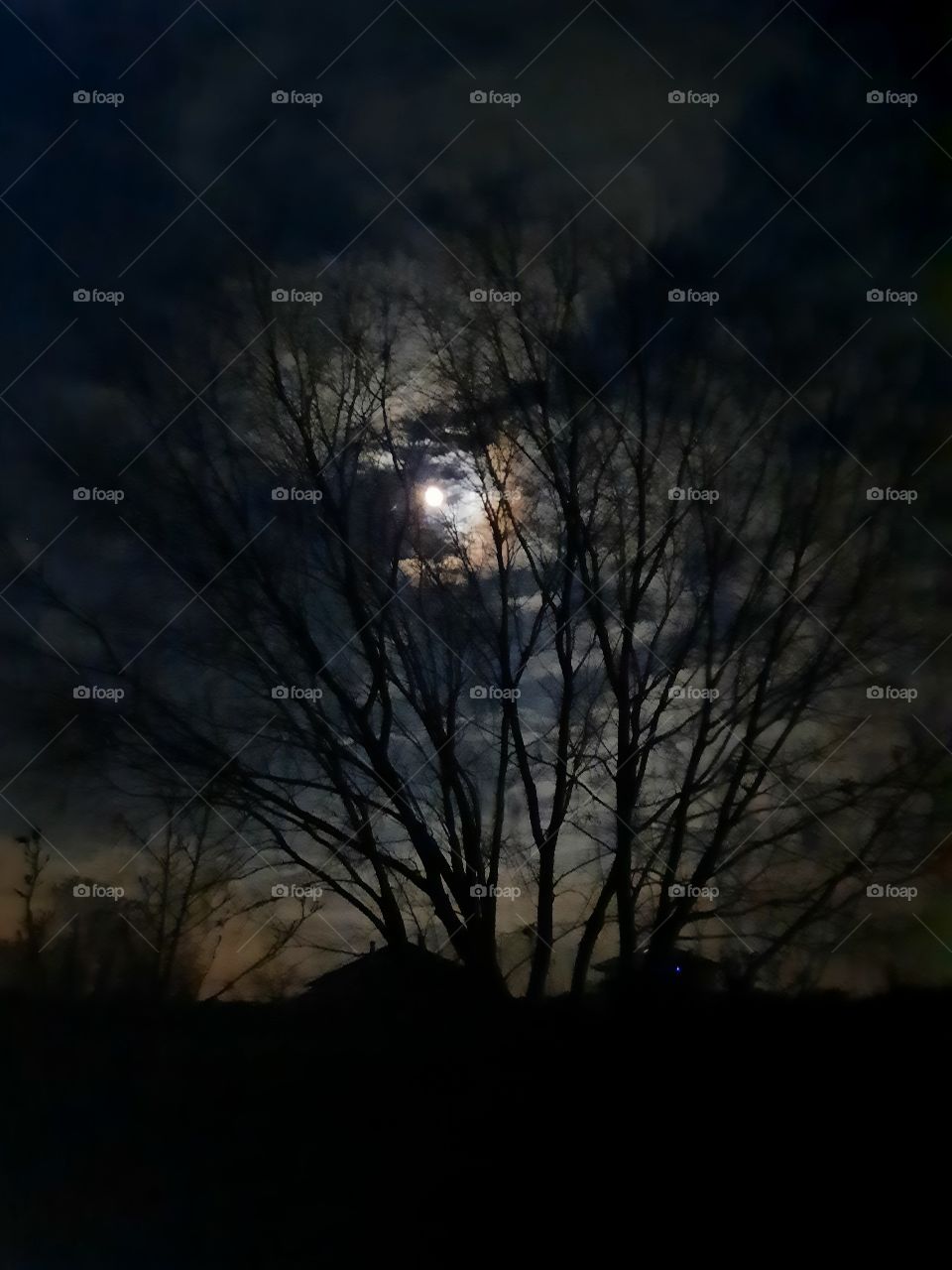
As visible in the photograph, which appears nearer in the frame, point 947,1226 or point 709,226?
point 947,1226

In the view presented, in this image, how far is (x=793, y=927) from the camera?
4.76 feet

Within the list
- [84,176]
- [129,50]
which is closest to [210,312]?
[84,176]

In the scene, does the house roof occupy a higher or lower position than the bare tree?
lower

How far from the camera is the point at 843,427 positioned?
1.52m

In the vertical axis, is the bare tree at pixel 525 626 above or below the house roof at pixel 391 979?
above

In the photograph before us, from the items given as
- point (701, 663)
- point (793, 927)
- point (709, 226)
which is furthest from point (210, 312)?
point (793, 927)

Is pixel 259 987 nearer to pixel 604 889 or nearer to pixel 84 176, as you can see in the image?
pixel 604 889

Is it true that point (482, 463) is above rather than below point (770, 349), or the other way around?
below

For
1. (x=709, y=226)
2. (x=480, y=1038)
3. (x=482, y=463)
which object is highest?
(x=709, y=226)

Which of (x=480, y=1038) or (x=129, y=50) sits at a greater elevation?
(x=129, y=50)

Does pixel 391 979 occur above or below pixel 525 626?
below

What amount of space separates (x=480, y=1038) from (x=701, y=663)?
0.58m

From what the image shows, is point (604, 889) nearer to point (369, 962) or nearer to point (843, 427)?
point (369, 962)

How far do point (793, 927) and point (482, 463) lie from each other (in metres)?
0.75
